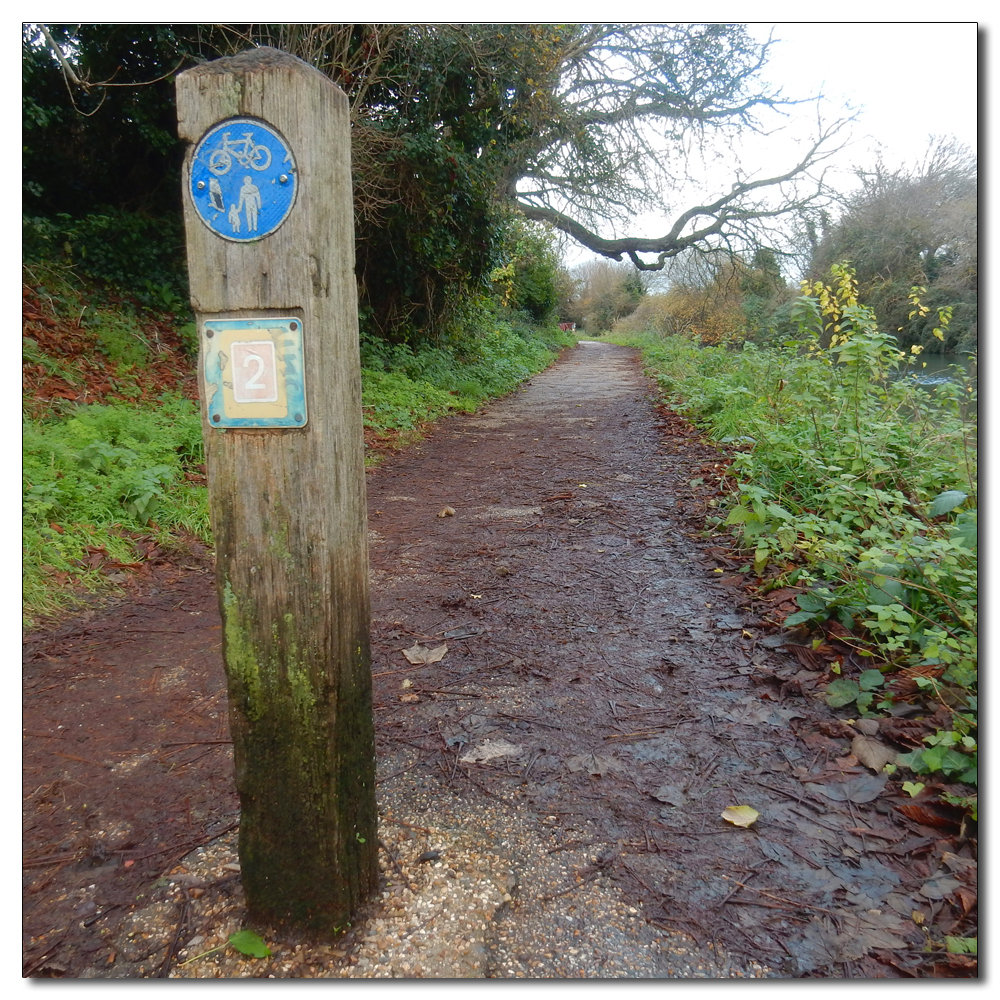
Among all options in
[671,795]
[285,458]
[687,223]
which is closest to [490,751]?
[671,795]

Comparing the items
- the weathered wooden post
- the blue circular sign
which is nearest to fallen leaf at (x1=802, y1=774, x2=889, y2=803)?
the weathered wooden post

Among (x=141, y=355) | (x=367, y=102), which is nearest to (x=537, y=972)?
(x=141, y=355)

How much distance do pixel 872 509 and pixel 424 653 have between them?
2.39 metres

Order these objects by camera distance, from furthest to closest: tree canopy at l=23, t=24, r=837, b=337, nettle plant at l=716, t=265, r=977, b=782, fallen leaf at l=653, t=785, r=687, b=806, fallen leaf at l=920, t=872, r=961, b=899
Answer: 1. tree canopy at l=23, t=24, r=837, b=337
2. nettle plant at l=716, t=265, r=977, b=782
3. fallen leaf at l=653, t=785, r=687, b=806
4. fallen leaf at l=920, t=872, r=961, b=899

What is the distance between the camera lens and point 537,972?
1580mm

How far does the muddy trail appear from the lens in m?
1.63

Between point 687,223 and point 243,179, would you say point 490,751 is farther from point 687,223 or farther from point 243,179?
point 687,223

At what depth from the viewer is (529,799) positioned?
7.02 feet

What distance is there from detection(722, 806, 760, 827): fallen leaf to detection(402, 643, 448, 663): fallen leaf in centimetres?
142

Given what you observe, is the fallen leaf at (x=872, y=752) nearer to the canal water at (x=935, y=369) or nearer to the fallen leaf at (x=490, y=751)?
the fallen leaf at (x=490, y=751)

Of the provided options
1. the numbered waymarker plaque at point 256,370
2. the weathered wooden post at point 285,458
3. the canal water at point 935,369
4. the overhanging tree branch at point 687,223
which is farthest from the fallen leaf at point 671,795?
the overhanging tree branch at point 687,223

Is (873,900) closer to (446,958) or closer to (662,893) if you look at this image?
(662,893)

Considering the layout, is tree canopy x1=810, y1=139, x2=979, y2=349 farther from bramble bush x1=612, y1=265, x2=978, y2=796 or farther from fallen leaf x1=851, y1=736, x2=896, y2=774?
fallen leaf x1=851, y1=736, x2=896, y2=774

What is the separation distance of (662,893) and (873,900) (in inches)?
21.2
